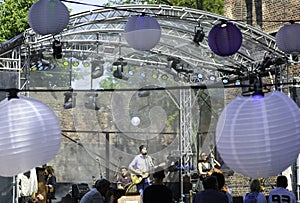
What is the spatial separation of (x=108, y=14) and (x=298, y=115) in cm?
1002

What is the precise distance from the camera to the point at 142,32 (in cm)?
1069

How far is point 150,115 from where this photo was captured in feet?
62.1

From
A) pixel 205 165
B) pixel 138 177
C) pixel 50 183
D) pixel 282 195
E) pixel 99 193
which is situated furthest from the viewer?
pixel 205 165

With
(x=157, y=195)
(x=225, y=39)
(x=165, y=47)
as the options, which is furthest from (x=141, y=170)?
(x=157, y=195)

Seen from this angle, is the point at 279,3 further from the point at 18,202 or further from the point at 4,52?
the point at 18,202

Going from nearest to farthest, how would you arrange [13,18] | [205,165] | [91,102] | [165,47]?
[205,165]
[165,47]
[91,102]
[13,18]

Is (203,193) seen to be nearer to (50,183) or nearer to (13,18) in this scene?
(50,183)

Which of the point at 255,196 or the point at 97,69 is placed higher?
the point at 97,69

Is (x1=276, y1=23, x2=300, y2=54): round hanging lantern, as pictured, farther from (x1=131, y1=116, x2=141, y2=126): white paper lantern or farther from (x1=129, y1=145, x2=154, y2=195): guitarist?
(x1=131, y1=116, x2=141, y2=126): white paper lantern

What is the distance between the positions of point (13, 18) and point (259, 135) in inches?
915

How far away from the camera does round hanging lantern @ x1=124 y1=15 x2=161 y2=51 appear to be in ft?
35.1

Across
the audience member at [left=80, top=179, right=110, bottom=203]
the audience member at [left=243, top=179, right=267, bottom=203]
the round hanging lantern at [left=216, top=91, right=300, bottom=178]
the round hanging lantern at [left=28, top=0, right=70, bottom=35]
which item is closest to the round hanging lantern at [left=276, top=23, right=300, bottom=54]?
the round hanging lantern at [left=28, top=0, right=70, bottom=35]

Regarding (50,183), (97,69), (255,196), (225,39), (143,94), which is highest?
(225,39)

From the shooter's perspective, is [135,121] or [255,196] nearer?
[255,196]
